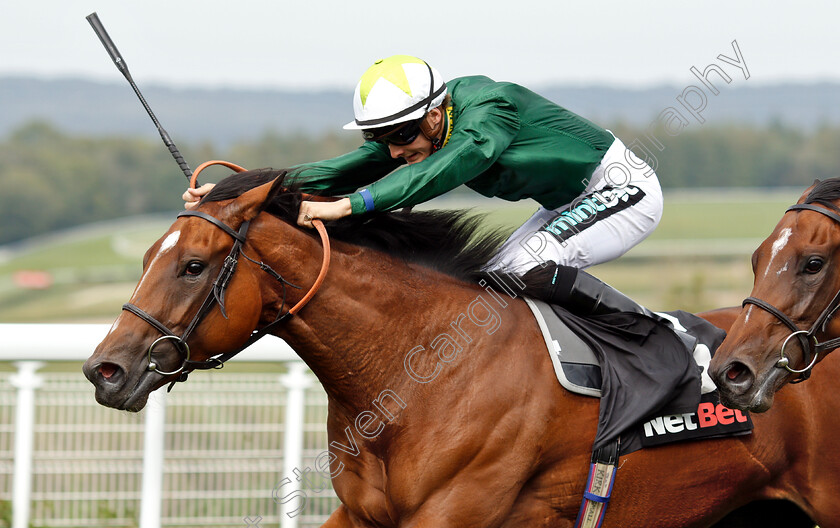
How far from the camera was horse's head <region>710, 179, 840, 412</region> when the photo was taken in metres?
2.70

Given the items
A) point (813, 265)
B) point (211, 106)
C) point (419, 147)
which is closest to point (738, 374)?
point (813, 265)

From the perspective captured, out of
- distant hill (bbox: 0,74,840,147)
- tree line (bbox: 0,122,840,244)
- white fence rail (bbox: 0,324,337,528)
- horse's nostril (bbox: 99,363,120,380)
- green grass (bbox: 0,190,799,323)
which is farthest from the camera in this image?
distant hill (bbox: 0,74,840,147)

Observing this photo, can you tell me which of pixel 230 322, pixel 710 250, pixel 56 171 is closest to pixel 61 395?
pixel 230 322

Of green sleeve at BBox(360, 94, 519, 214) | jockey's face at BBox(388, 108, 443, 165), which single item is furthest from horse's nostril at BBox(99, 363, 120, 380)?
jockey's face at BBox(388, 108, 443, 165)

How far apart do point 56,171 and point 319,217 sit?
60215 mm

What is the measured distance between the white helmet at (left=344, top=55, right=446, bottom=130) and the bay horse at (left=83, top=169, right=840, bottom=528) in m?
0.32

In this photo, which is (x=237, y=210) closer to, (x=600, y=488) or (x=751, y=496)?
(x=600, y=488)

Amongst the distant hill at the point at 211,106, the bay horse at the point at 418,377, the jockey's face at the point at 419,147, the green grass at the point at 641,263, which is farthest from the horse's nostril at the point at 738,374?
the distant hill at the point at 211,106

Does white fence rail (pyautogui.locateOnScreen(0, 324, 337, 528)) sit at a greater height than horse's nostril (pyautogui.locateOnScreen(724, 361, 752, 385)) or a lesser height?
lesser

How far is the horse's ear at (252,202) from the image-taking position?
2.84 metres

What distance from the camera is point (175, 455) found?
4.78 metres

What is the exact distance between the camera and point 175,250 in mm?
2744

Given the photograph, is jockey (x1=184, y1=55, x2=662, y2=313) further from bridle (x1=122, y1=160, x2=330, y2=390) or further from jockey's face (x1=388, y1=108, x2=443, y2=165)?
bridle (x1=122, y1=160, x2=330, y2=390)

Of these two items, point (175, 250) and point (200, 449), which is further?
point (200, 449)
